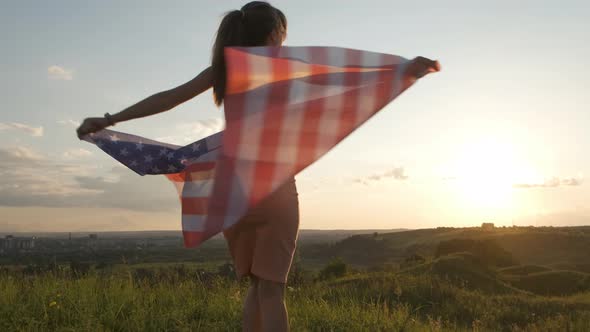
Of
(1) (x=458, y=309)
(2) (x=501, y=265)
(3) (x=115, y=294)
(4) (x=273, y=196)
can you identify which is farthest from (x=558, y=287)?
(4) (x=273, y=196)

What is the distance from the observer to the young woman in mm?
3168

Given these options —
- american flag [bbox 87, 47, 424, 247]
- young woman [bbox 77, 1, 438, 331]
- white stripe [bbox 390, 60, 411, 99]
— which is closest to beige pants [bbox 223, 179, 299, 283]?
young woman [bbox 77, 1, 438, 331]

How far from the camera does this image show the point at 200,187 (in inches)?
126

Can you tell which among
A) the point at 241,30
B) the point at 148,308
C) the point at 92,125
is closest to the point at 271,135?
the point at 241,30

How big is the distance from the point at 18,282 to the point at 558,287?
24141 mm

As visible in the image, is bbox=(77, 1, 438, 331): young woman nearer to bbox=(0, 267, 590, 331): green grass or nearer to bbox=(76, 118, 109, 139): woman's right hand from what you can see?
bbox=(76, 118, 109, 139): woman's right hand

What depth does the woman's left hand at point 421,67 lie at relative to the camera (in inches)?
135

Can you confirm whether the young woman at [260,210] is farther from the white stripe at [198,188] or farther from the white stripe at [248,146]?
the white stripe at [198,188]

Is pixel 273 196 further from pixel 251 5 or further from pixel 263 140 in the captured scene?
pixel 251 5

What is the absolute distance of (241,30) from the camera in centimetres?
329

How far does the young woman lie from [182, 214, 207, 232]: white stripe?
256 mm

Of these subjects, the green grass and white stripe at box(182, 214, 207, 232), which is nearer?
white stripe at box(182, 214, 207, 232)

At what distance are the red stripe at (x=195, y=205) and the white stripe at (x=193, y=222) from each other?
22 mm

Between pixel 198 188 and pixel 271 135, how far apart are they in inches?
19.2
